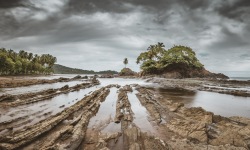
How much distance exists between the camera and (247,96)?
2611 centimetres

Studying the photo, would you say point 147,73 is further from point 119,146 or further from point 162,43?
point 119,146

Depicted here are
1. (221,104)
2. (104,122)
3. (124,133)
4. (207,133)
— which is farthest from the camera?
(221,104)

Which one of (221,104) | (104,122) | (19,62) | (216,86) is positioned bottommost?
(104,122)

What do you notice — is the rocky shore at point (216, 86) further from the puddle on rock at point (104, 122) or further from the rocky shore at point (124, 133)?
the puddle on rock at point (104, 122)

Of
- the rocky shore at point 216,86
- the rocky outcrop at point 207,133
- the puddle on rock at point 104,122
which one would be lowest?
the puddle on rock at point 104,122

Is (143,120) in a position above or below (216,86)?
below

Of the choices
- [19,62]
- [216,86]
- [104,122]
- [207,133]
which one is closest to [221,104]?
[207,133]

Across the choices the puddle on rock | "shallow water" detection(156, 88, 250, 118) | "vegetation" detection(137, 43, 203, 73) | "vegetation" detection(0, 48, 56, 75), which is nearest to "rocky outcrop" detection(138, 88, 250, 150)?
the puddle on rock

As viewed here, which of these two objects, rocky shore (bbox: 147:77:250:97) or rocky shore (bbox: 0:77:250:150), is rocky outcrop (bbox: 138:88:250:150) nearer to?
rocky shore (bbox: 0:77:250:150)

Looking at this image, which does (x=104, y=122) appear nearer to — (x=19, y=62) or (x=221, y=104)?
(x=221, y=104)

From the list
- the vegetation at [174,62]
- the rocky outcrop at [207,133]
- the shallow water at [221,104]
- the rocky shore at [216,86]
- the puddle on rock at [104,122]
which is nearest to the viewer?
the rocky outcrop at [207,133]

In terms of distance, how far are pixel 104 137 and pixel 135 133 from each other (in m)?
1.47

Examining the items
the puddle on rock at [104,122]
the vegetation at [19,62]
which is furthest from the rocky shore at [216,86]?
the vegetation at [19,62]

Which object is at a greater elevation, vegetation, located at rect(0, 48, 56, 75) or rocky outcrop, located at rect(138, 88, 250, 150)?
vegetation, located at rect(0, 48, 56, 75)
